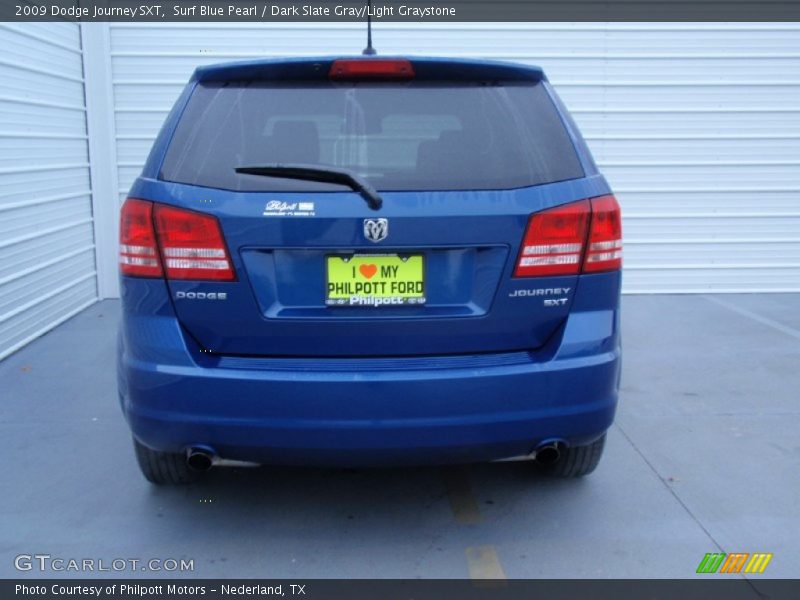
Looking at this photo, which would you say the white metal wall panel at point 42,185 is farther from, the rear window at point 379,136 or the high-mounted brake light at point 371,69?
the high-mounted brake light at point 371,69

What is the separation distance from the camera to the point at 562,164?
9.95ft

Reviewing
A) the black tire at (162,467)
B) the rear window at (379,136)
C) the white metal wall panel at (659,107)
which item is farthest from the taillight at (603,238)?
the white metal wall panel at (659,107)

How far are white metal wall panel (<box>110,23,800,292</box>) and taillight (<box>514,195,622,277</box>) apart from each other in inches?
204

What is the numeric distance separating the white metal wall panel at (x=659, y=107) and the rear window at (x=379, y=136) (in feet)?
16.1

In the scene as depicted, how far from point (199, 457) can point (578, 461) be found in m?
1.68

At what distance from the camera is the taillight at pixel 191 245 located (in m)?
2.82

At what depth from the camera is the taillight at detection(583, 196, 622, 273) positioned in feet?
9.75

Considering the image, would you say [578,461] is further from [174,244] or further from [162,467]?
[174,244]

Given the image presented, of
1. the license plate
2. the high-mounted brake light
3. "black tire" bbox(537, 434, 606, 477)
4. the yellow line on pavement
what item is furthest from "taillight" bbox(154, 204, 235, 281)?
"black tire" bbox(537, 434, 606, 477)

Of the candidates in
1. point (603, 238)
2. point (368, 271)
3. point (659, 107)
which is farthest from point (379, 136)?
point (659, 107)

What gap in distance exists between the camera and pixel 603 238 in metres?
3.00
